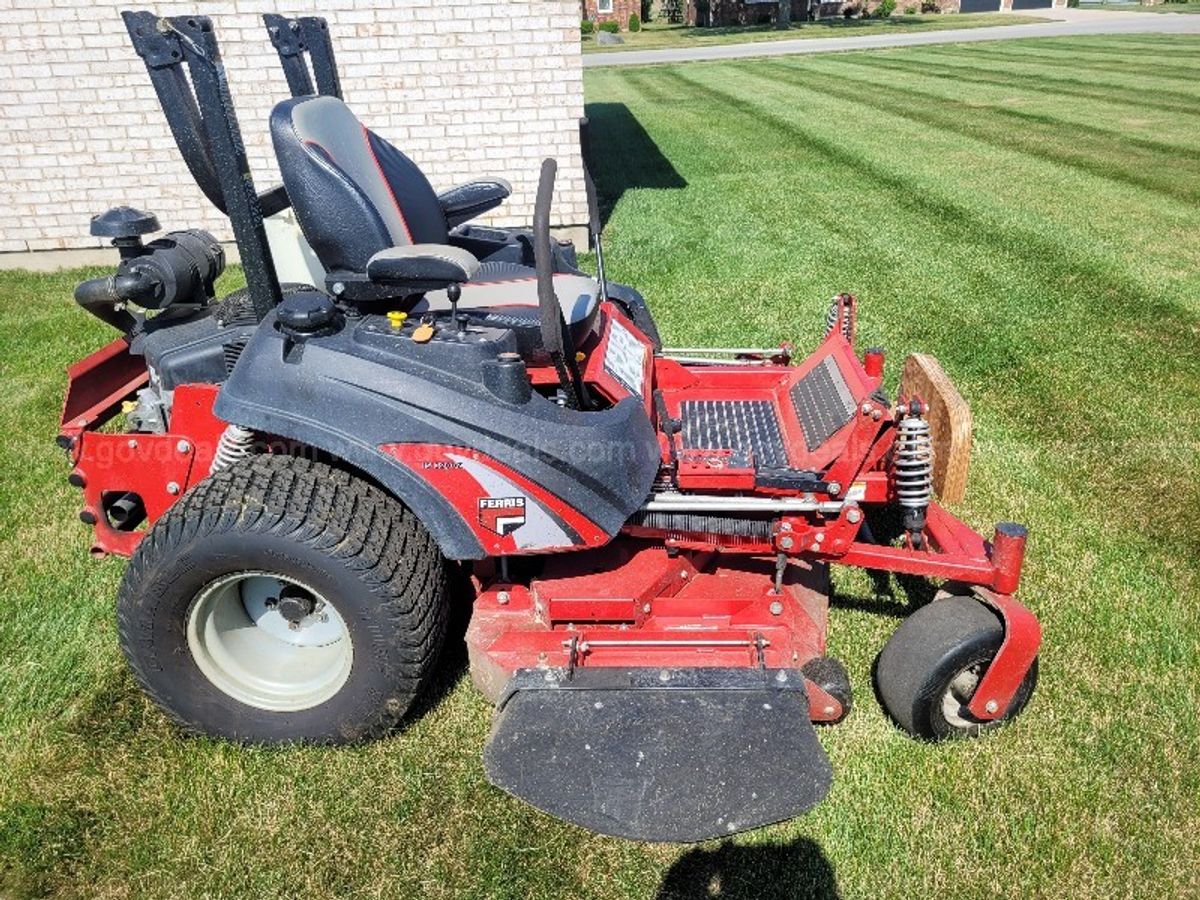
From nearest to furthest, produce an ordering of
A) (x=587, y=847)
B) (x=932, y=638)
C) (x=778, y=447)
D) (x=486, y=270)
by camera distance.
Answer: (x=587, y=847), (x=932, y=638), (x=778, y=447), (x=486, y=270)

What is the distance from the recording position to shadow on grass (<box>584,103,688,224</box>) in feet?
30.0

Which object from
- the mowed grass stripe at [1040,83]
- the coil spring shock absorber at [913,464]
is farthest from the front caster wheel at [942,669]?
the mowed grass stripe at [1040,83]

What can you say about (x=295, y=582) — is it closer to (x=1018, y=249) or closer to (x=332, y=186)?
(x=332, y=186)

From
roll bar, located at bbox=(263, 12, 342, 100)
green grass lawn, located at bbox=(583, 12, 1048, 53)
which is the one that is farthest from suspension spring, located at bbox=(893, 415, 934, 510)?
green grass lawn, located at bbox=(583, 12, 1048, 53)

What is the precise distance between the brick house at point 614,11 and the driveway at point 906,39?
1067cm

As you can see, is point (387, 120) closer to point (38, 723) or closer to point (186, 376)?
point (186, 376)

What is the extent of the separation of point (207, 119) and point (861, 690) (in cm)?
249

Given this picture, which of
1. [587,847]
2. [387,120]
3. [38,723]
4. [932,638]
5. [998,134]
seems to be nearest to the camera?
[587,847]

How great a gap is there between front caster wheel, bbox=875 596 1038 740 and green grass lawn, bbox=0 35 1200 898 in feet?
0.23

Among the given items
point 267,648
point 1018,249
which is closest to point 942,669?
point 267,648

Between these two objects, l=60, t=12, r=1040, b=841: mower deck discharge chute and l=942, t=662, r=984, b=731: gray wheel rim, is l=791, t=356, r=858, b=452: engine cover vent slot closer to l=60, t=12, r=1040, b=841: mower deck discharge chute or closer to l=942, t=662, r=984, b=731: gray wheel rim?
l=60, t=12, r=1040, b=841: mower deck discharge chute

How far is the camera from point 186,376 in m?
2.86

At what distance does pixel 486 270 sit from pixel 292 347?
115 centimetres

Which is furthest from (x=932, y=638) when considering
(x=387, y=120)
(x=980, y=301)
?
(x=387, y=120)
